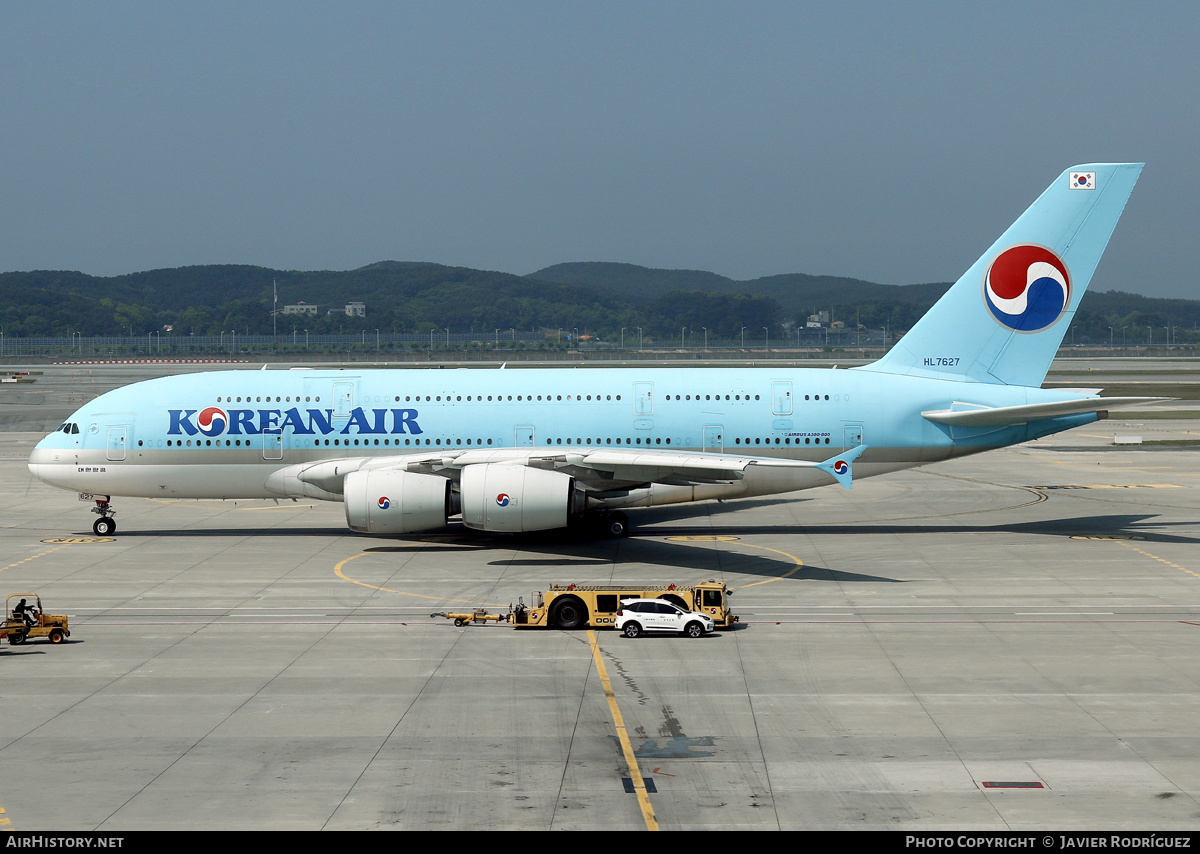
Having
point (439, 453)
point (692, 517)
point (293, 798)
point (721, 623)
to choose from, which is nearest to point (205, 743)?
point (293, 798)

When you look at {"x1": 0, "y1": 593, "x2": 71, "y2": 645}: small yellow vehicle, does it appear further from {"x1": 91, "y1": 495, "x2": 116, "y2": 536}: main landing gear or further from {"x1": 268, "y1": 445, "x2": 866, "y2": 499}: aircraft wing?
{"x1": 91, "y1": 495, "x2": 116, "y2": 536}: main landing gear

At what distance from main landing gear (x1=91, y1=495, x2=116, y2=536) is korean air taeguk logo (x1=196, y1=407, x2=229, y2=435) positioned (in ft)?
17.7

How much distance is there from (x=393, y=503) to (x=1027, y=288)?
23924mm

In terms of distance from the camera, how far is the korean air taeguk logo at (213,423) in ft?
124

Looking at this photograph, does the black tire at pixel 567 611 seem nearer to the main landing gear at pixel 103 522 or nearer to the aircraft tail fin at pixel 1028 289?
the aircraft tail fin at pixel 1028 289

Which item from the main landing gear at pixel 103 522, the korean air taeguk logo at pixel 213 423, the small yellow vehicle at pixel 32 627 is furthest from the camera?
the main landing gear at pixel 103 522

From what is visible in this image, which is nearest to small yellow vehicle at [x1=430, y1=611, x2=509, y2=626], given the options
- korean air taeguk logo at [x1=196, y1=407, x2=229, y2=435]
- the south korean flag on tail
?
korean air taeguk logo at [x1=196, y1=407, x2=229, y2=435]

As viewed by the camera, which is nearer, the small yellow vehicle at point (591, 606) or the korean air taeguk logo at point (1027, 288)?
the small yellow vehicle at point (591, 606)

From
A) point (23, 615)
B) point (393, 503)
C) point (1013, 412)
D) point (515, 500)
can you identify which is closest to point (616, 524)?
point (515, 500)

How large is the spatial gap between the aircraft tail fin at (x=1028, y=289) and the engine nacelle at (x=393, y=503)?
18.0 m

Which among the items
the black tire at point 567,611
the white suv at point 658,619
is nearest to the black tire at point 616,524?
the black tire at point 567,611

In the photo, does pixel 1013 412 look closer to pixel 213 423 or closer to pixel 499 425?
pixel 499 425

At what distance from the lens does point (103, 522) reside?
3928 cm

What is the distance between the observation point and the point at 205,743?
17.9 m
